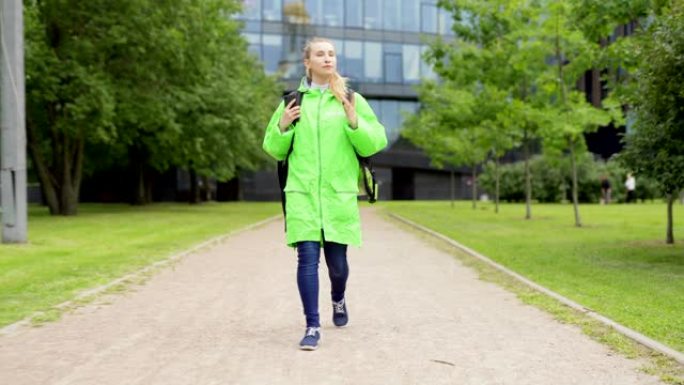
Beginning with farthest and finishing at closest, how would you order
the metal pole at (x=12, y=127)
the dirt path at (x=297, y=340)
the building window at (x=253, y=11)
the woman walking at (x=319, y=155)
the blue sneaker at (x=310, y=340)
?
the building window at (x=253, y=11), the metal pole at (x=12, y=127), the woman walking at (x=319, y=155), the blue sneaker at (x=310, y=340), the dirt path at (x=297, y=340)

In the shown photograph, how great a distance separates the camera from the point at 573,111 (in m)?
20.8

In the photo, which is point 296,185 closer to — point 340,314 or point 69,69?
point 340,314

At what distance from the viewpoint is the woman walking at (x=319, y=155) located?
5785mm

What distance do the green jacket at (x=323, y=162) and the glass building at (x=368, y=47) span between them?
4731cm

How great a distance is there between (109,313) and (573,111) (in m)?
15.9

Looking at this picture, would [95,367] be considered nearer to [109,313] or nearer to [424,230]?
[109,313]

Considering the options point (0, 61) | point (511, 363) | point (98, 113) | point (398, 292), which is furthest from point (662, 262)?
point (98, 113)

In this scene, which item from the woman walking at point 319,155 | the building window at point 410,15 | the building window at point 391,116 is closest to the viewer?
the woman walking at point 319,155

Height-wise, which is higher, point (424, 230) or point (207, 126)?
point (207, 126)

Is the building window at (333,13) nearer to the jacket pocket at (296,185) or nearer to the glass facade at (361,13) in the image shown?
the glass facade at (361,13)

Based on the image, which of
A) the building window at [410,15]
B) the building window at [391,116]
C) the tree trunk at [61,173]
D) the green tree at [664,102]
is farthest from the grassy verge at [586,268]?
the building window at [410,15]

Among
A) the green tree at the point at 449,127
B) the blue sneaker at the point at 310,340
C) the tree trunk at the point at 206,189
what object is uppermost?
the green tree at the point at 449,127

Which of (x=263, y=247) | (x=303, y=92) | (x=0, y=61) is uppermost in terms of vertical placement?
(x=0, y=61)

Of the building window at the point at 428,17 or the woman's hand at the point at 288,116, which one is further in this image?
the building window at the point at 428,17
